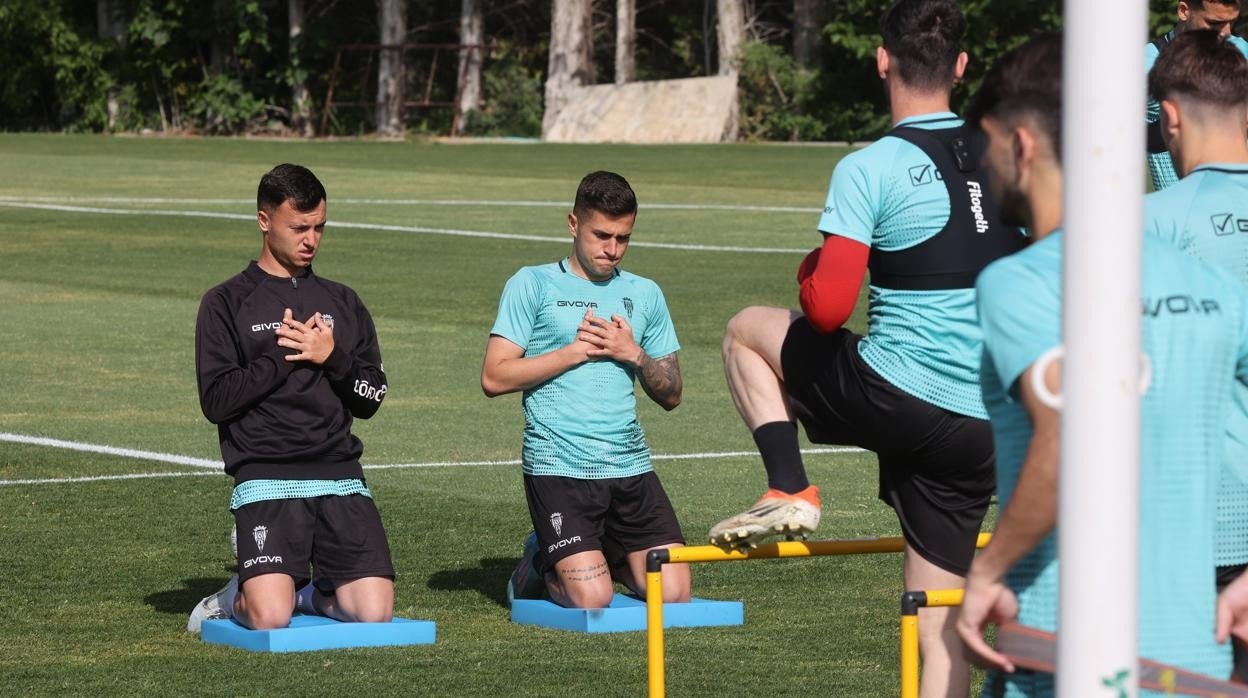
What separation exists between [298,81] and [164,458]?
41929 millimetres

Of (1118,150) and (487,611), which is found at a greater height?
(1118,150)

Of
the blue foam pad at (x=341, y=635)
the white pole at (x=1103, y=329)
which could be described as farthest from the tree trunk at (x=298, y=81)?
the white pole at (x=1103, y=329)

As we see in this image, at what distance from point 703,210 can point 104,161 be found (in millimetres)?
13948

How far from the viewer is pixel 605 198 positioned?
8156 mm

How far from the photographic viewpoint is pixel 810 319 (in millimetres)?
5781

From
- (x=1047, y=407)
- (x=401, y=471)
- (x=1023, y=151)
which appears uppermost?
(x=1023, y=151)

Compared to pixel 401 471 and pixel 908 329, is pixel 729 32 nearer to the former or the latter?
pixel 401 471

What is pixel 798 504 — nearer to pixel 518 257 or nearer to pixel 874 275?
pixel 874 275

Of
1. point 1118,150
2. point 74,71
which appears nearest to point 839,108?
point 74,71

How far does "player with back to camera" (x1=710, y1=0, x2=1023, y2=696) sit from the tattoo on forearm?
221 centimetres

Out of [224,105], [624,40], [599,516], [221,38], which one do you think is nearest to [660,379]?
[599,516]

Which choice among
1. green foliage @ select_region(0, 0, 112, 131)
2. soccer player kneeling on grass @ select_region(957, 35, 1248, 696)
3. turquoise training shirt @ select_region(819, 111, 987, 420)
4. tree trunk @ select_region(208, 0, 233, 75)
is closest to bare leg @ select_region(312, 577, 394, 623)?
turquoise training shirt @ select_region(819, 111, 987, 420)

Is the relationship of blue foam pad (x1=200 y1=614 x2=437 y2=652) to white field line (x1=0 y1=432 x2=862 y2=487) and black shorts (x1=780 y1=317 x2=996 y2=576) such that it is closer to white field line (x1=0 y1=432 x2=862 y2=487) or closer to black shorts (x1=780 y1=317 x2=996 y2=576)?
black shorts (x1=780 y1=317 x2=996 y2=576)

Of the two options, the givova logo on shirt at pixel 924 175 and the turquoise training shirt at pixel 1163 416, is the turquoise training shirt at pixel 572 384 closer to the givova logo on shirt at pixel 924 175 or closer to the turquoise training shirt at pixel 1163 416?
the givova logo on shirt at pixel 924 175
